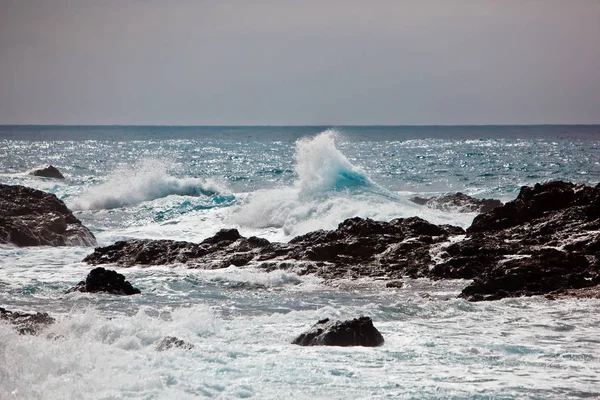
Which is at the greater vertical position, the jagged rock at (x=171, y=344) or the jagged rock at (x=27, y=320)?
the jagged rock at (x=27, y=320)

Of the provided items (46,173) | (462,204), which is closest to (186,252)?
(462,204)

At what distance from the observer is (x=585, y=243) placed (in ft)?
49.8

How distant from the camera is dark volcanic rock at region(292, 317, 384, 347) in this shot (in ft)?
33.9

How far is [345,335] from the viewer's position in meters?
10.4

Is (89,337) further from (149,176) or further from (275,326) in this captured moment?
(149,176)

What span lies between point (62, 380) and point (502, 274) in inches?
329

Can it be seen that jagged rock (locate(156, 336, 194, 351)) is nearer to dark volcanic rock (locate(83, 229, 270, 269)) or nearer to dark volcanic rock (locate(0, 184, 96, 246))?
dark volcanic rock (locate(83, 229, 270, 269))

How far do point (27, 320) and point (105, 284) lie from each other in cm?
403

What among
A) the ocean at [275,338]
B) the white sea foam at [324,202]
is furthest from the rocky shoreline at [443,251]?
the white sea foam at [324,202]

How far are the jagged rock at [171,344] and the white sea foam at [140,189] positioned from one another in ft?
85.7

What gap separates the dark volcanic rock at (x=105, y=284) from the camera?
14492 mm

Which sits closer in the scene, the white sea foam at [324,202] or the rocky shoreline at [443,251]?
the rocky shoreline at [443,251]

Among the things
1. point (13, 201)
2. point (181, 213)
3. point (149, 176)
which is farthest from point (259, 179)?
point (13, 201)

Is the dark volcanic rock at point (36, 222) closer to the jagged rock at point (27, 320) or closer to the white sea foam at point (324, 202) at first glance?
the white sea foam at point (324, 202)
